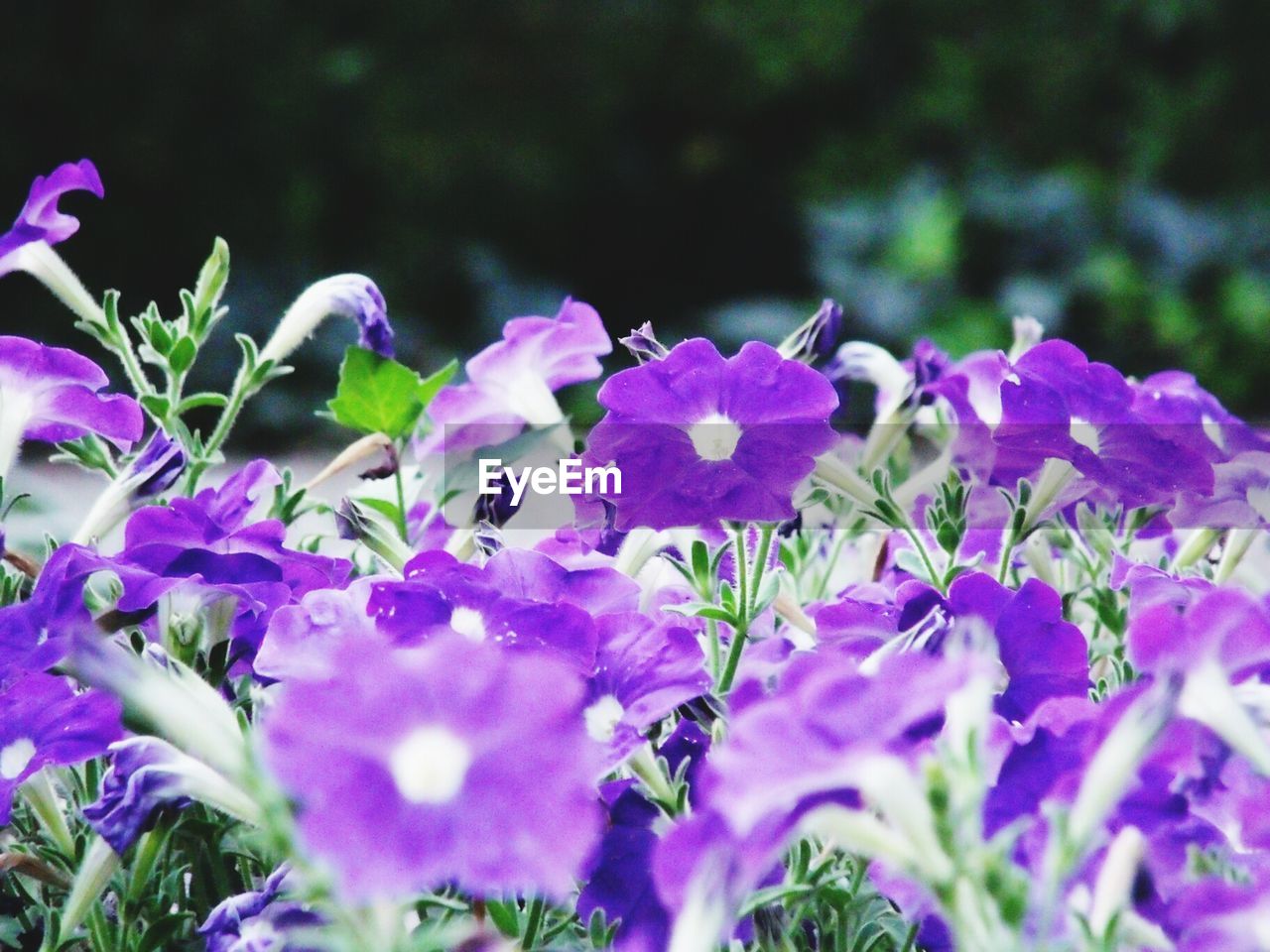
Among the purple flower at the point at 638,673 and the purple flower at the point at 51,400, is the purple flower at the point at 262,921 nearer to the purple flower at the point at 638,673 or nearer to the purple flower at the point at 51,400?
the purple flower at the point at 638,673

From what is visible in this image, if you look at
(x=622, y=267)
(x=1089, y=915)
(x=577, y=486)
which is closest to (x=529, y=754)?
(x=1089, y=915)

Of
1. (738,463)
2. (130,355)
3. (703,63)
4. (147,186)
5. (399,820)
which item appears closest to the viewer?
(399,820)

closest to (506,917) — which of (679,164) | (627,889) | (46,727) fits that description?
(627,889)

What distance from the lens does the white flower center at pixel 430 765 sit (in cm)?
48

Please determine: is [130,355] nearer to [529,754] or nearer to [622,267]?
[529,754]

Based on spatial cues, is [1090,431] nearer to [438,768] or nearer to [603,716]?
[603,716]

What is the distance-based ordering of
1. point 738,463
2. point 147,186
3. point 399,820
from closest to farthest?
1. point 399,820
2. point 738,463
3. point 147,186

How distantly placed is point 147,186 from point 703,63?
2.20m

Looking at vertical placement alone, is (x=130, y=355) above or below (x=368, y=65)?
above

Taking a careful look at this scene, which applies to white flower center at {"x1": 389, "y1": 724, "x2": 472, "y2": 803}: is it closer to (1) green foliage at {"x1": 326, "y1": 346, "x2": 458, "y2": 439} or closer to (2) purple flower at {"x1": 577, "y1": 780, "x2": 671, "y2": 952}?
(2) purple flower at {"x1": 577, "y1": 780, "x2": 671, "y2": 952}

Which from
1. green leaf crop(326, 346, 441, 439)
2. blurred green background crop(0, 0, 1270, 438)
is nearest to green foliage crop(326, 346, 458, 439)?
green leaf crop(326, 346, 441, 439)

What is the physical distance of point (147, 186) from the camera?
542cm

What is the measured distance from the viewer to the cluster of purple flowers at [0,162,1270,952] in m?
0.48

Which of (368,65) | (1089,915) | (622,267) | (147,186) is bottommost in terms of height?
(622,267)
